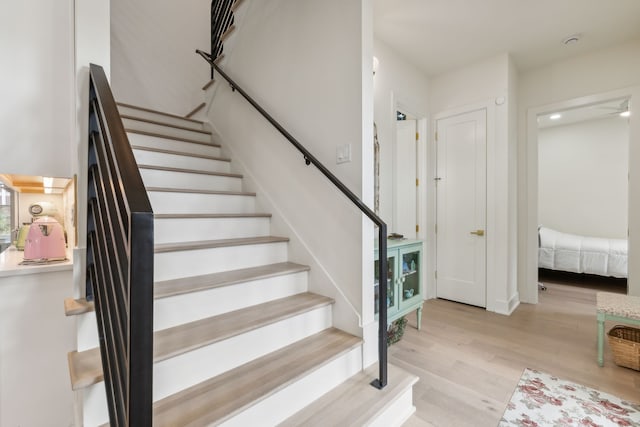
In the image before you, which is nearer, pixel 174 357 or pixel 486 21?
pixel 174 357

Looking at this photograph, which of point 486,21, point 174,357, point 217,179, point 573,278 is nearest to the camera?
point 174,357

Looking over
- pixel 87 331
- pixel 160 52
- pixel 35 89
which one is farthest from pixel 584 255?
pixel 160 52

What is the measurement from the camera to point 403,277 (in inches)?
102

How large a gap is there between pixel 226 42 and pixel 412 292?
3.17m

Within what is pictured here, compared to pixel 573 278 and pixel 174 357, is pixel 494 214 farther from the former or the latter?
pixel 174 357

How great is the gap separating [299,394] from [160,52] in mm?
4605

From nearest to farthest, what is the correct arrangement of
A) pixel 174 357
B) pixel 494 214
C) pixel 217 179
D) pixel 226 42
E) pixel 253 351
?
pixel 174 357 < pixel 253 351 < pixel 217 179 < pixel 226 42 < pixel 494 214

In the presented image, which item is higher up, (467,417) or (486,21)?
(486,21)

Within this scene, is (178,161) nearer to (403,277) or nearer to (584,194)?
(403,277)

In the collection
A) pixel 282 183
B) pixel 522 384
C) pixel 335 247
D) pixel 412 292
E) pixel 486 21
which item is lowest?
pixel 522 384

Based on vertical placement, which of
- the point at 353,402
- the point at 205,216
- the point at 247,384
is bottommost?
the point at 353,402

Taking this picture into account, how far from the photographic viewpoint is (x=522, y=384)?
196 cm

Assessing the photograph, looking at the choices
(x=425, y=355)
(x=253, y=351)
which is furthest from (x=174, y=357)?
(x=425, y=355)

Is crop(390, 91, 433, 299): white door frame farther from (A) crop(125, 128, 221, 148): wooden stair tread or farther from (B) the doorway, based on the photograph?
(A) crop(125, 128, 221, 148): wooden stair tread
